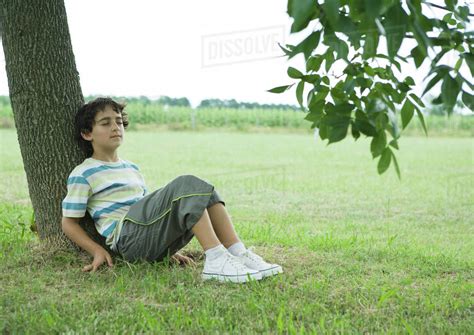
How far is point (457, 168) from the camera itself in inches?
390

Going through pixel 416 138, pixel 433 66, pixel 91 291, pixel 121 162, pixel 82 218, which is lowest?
pixel 416 138

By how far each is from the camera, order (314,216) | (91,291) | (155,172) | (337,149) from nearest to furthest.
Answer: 1. (91,291)
2. (314,216)
3. (155,172)
4. (337,149)

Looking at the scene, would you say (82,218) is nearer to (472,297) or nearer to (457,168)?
(472,297)

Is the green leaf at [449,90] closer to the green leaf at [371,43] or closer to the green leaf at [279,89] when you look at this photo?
the green leaf at [371,43]

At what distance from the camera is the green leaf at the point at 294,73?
2162 mm

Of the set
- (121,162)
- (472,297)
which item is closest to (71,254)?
(121,162)

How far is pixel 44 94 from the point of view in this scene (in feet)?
10.5

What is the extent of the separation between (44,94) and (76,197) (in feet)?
1.90

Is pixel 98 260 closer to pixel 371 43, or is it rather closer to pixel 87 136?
pixel 87 136

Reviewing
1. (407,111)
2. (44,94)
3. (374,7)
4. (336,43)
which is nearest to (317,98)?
(407,111)

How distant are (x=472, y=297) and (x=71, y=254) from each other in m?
1.91

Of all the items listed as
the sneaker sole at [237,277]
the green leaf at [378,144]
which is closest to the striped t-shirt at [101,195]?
the sneaker sole at [237,277]

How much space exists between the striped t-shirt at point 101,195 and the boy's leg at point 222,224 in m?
0.44

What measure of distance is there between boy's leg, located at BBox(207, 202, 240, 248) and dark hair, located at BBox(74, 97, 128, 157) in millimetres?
738
